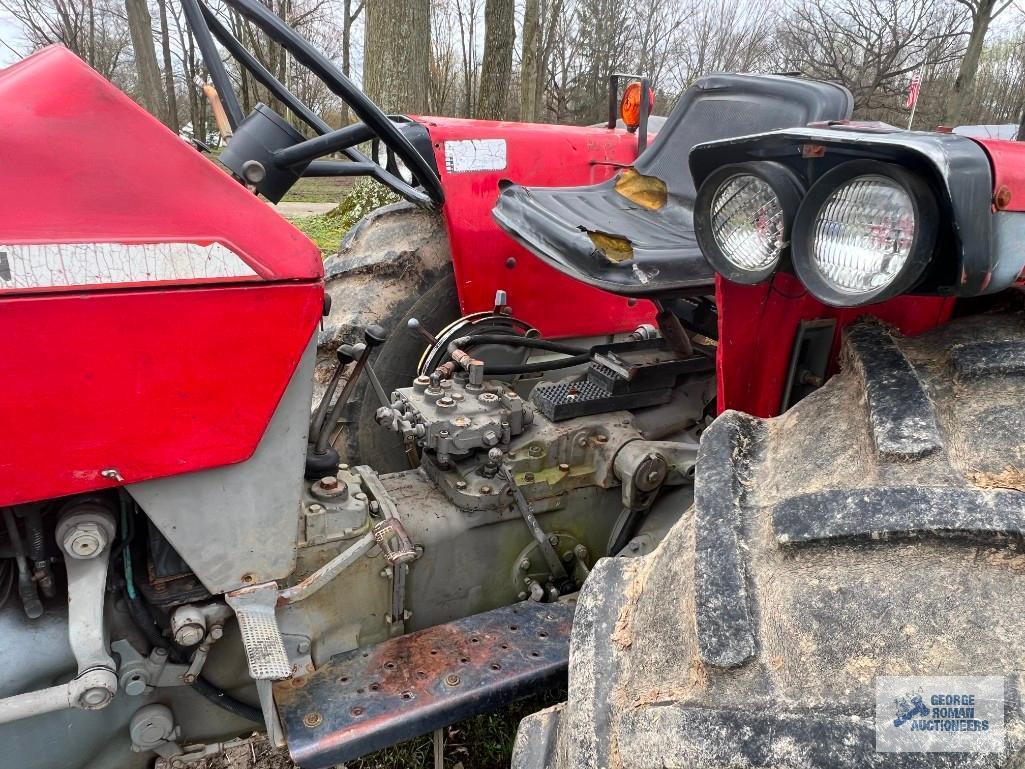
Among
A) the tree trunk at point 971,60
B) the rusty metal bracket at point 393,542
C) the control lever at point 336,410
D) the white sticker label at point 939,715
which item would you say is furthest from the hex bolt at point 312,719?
the tree trunk at point 971,60

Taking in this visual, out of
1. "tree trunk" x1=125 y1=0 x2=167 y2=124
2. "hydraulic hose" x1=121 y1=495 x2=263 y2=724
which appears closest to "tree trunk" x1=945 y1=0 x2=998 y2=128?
"tree trunk" x1=125 y1=0 x2=167 y2=124

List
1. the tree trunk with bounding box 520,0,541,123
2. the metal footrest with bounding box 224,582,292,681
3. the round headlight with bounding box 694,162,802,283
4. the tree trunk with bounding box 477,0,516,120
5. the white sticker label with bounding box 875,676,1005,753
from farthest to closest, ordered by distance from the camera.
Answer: the tree trunk with bounding box 520,0,541,123, the tree trunk with bounding box 477,0,516,120, the metal footrest with bounding box 224,582,292,681, the round headlight with bounding box 694,162,802,283, the white sticker label with bounding box 875,676,1005,753

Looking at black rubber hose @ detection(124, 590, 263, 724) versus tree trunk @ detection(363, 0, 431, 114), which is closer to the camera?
black rubber hose @ detection(124, 590, 263, 724)

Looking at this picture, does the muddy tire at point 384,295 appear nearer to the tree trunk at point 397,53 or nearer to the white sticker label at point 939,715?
the white sticker label at point 939,715

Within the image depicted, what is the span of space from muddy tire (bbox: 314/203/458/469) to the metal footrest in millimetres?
702

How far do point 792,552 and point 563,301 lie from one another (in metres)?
1.25

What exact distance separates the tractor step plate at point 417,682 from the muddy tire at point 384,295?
63 centimetres

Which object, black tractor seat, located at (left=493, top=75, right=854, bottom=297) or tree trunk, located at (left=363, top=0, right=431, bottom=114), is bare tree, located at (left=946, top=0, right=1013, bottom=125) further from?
black tractor seat, located at (left=493, top=75, right=854, bottom=297)

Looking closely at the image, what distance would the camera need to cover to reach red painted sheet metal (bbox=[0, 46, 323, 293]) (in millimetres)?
793

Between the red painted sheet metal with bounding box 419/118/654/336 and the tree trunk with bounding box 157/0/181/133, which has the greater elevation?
the tree trunk with bounding box 157/0/181/133

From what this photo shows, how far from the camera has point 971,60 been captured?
12.1 m

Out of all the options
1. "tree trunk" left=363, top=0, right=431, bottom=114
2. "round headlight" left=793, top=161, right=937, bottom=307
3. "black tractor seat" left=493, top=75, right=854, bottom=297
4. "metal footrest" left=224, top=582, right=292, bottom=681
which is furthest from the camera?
"tree trunk" left=363, top=0, right=431, bottom=114

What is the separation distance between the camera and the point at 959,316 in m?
1.01

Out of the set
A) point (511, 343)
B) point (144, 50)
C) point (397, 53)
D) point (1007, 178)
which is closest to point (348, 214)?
point (397, 53)
